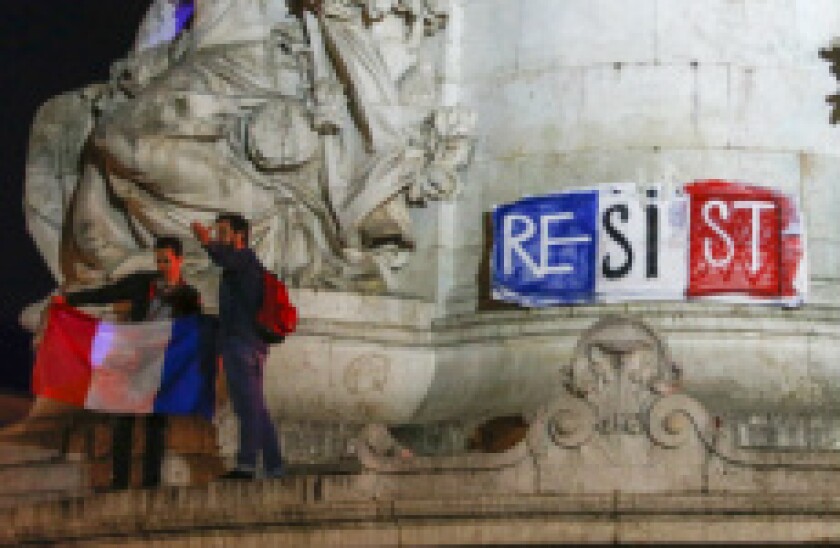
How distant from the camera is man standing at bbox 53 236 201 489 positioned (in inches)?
637

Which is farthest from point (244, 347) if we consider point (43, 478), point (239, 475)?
point (43, 478)

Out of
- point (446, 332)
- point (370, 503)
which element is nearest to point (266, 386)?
point (446, 332)

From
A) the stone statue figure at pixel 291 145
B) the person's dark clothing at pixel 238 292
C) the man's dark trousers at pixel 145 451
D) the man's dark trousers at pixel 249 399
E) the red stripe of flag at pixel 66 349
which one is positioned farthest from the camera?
the stone statue figure at pixel 291 145

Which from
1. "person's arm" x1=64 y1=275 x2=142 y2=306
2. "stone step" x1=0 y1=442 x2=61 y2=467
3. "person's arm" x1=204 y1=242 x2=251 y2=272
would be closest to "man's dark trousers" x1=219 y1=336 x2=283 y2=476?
"person's arm" x1=204 y1=242 x2=251 y2=272

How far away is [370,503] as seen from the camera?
1416cm

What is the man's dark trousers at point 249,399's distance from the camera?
15242 millimetres

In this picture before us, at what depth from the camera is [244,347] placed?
15383mm

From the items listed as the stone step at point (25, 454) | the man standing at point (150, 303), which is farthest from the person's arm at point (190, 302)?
the stone step at point (25, 454)

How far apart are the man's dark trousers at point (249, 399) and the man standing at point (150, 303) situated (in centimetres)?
101

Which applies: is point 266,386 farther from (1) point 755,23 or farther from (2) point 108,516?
(1) point 755,23

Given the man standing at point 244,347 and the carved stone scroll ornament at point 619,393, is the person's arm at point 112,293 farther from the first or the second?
the carved stone scroll ornament at point 619,393

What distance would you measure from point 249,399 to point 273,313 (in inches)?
25.3

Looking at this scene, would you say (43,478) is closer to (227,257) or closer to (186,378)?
(186,378)

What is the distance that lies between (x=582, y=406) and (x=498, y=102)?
5.65 metres
